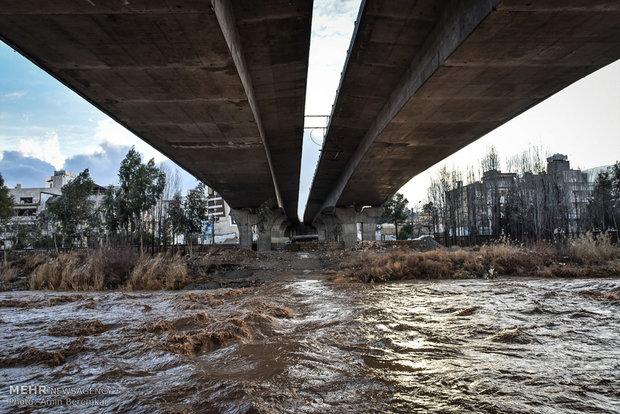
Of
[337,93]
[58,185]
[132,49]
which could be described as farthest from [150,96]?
[58,185]

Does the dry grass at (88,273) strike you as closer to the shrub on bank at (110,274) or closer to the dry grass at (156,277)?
the shrub on bank at (110,274)

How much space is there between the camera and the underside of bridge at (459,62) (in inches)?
302

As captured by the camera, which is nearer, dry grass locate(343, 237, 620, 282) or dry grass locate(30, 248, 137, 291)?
dry grass locate(30, 248, 137, 291)

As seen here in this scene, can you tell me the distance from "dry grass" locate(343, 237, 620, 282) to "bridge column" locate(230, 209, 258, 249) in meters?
24.1

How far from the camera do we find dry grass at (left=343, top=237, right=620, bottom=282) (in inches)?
506

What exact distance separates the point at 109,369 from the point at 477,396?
11.1 ft

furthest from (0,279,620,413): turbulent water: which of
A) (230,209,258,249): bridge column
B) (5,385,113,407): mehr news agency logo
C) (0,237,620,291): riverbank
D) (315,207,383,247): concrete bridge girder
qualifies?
(315,207,383,247): concrete bridge girder

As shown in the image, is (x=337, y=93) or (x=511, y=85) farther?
(x=337, y=93)

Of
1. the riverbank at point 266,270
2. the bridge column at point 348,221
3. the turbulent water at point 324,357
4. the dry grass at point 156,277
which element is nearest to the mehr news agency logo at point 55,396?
the turbulent water at point 324,357

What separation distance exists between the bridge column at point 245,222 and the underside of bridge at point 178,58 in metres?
23.0

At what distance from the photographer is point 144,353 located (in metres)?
4.37

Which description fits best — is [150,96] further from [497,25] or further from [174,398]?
[174,398]

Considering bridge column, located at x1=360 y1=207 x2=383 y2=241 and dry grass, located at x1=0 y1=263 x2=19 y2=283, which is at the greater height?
bridge column, located at x1=360 y1=207 x2=383 y2=241

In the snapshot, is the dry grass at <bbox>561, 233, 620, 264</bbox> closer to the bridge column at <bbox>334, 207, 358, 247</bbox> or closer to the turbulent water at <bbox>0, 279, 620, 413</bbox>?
the turbulent water at <bbox>0, 279, 620, 413</bbox>
